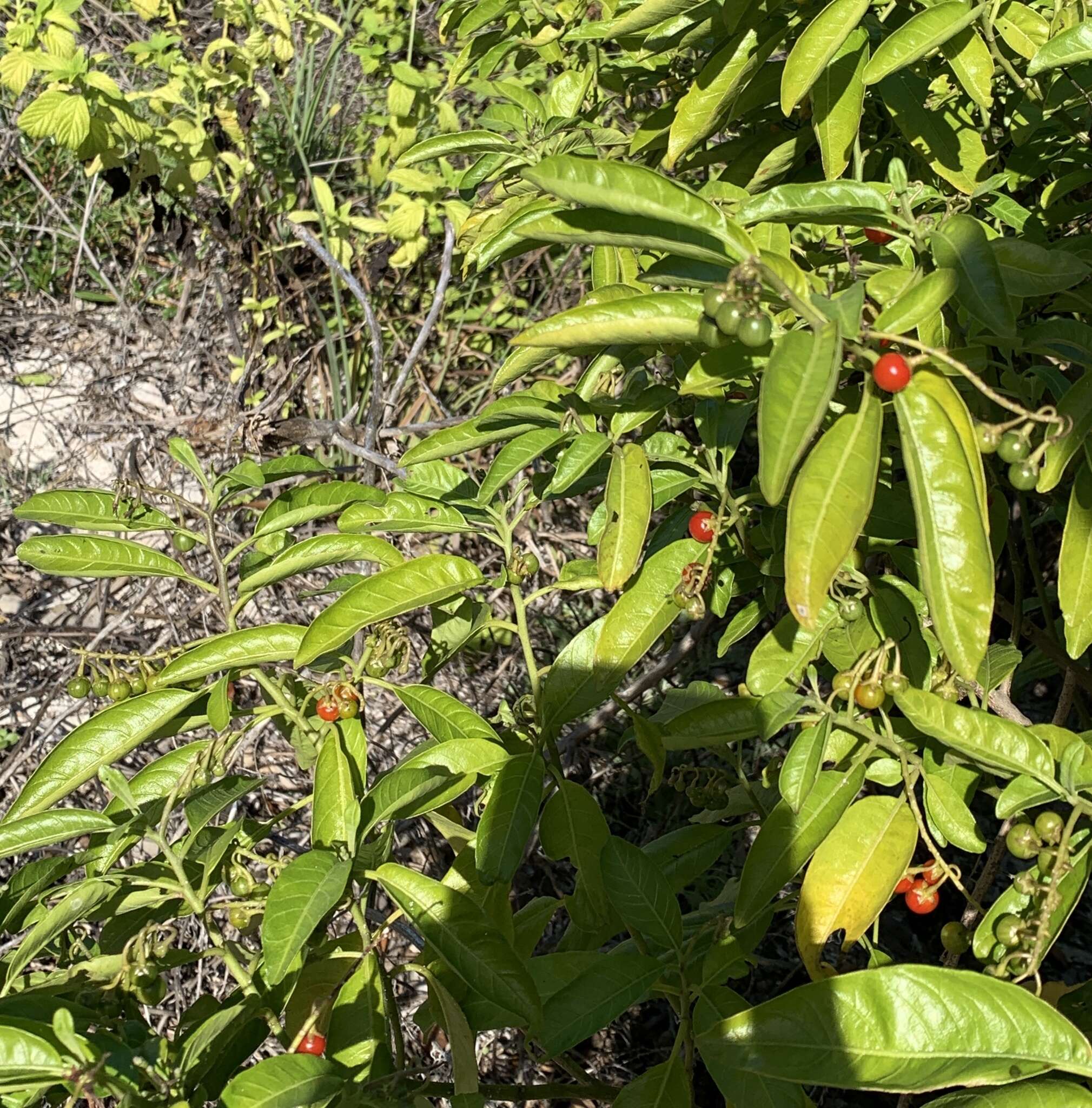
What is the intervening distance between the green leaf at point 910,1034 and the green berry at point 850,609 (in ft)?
1.41

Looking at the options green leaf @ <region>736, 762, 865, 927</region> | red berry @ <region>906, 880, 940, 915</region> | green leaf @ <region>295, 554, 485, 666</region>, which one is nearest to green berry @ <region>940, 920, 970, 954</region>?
red berry @ <region>906, 880, 940, 915</region>

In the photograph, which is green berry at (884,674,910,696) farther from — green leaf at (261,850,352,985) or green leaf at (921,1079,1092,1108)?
green leaf at (261,850,352,985)

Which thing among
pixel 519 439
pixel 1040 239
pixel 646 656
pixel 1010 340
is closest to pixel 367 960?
pixel 519 439

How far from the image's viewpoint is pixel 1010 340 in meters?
1.21

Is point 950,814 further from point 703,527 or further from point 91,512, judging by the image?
point 91,512

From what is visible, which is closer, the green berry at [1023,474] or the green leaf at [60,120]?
the green berry at [1023,474]

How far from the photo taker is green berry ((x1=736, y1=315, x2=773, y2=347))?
974mm

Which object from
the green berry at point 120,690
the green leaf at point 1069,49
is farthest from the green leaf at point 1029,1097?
the green berry at point 120,690

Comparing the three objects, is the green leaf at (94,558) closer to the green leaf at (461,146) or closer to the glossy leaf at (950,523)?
the green leaf at (461,146)

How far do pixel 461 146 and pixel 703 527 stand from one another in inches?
30.9

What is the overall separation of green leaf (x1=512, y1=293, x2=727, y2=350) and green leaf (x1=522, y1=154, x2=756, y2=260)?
139 mm

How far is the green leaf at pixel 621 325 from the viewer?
1.10m

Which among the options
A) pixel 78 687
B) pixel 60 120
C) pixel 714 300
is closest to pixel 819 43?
pixel 714 300

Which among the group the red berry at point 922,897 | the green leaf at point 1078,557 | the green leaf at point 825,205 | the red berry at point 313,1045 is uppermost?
the green leaf at point 825,205
